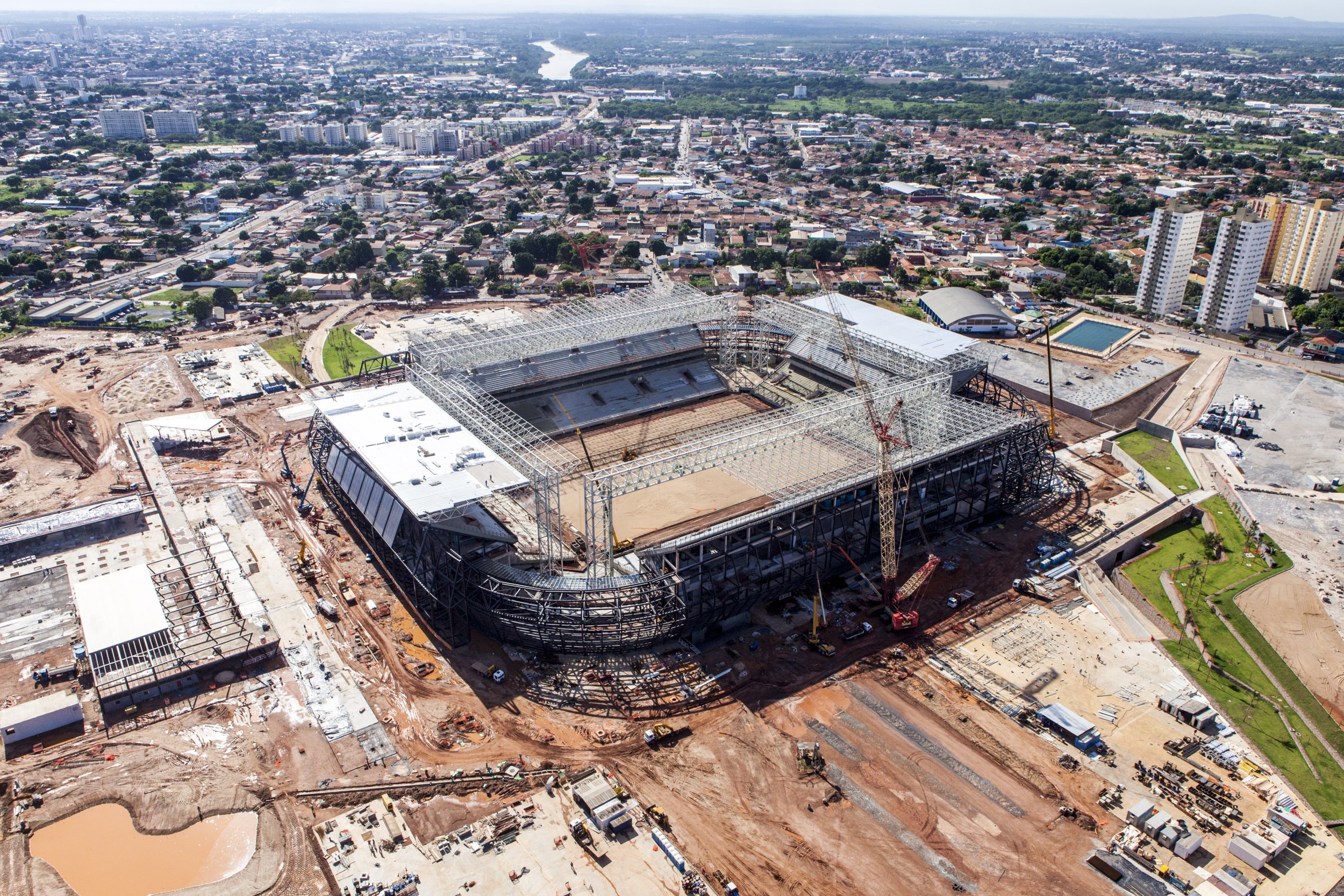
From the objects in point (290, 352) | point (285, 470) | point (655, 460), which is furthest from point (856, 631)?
point (290, 352)

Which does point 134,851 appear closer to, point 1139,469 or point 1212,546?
point 1212,546

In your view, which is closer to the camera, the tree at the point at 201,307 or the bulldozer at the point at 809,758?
the bulldozer at the point at 809,758

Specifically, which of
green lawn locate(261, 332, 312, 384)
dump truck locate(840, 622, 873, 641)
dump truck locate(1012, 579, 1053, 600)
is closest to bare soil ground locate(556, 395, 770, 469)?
dump truck locate(840, 622, 873, 641)

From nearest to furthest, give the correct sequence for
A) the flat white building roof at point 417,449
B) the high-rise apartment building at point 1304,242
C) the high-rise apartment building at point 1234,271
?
1. the flat white building roof at point 417,449
2. the high-rise apartment building at point 1234,271
3. the high-rise apartment building at point 1304,242

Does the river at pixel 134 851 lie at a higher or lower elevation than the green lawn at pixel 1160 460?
lower

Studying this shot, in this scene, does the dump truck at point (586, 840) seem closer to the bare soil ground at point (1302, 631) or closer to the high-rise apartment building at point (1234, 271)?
the bare soil ground at point (1302, 631)

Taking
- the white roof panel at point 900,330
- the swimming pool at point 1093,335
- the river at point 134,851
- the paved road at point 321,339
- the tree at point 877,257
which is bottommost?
the river at point 134,851

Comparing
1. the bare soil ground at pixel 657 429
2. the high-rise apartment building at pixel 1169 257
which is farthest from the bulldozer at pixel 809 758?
the high-rise apartment building at pixel 1169 257
